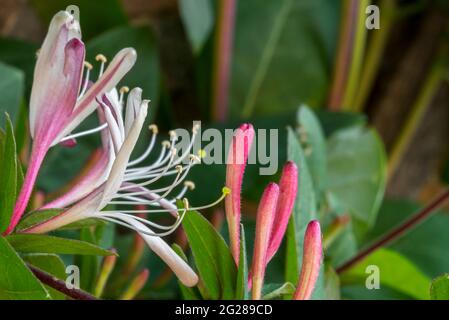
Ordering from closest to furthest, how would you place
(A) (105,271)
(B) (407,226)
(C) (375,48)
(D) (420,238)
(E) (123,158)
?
(E) (123,158), (A) (105,271), (B) (407,226), (D) (420,238), (C) (375,48)

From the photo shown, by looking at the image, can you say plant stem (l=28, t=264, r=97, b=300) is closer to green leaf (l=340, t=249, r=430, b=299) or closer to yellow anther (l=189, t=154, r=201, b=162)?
yellow anther (l=189, t=154, r=201, b=162)

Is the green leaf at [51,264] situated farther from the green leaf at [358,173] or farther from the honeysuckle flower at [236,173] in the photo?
the green leaf at [358,173]

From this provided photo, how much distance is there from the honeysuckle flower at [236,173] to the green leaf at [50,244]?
61 mm

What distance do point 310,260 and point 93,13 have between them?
0.45 metres

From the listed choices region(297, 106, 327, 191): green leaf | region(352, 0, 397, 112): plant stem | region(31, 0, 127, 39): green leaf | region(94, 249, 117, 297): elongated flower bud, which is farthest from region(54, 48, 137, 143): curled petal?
region(352, 0, 397, 112): plant stem

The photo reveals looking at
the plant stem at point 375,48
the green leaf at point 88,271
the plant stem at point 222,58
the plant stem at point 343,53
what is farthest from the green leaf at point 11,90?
the plant stem at point 375,48

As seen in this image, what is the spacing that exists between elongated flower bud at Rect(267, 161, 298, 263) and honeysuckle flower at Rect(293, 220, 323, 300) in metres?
0.02

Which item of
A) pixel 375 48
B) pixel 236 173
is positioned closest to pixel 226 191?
pixel 236 173

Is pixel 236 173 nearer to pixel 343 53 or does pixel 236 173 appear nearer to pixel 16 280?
pixel 16 280

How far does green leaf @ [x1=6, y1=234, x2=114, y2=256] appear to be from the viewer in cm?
33

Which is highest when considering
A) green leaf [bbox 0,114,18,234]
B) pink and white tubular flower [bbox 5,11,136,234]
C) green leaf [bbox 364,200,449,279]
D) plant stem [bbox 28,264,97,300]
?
green leaf [bbox 364,200,449,279]

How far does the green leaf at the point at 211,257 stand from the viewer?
1.19 feet

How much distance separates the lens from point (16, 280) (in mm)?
333

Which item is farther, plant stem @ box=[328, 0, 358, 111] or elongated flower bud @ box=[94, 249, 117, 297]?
plant stem @ box=[328, 0, 358, 111]
